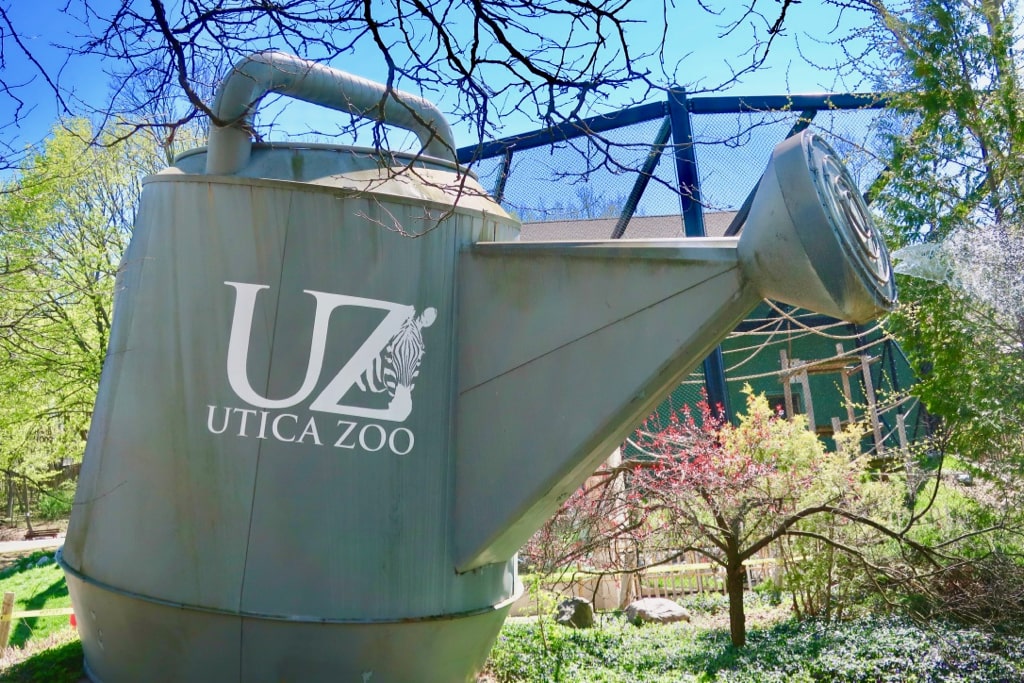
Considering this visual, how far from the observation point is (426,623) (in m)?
4.75

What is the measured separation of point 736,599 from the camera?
881cm

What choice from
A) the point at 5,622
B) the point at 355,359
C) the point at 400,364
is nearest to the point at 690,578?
the point at 5,622

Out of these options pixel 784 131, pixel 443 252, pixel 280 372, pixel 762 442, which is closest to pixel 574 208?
pixel 762 442

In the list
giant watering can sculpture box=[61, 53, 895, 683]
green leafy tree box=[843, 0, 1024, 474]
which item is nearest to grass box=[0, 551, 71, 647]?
giant watering can sculpture box=[61, 53, 895, 683]

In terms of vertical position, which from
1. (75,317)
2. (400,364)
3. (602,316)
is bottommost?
(400,364)

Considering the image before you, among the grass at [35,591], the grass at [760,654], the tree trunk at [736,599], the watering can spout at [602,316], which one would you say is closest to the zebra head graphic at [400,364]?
the watering can spout at [602,316]

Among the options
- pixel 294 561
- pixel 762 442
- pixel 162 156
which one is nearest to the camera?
pixel 294 561

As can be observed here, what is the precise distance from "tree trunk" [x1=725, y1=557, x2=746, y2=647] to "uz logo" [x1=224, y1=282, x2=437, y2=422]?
5.13m

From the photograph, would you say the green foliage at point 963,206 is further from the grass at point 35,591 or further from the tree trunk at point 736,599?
the grass at point 35,591

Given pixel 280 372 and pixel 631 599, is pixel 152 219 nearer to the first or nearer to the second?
pixel 280 372

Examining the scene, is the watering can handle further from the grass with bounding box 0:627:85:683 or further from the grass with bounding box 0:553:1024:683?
the grass with bounding box 0:553:1024:683

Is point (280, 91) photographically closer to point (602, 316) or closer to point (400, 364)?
point (400, 364)

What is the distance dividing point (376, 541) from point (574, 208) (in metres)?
7.21

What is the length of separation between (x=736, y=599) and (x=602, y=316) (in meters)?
5.38
